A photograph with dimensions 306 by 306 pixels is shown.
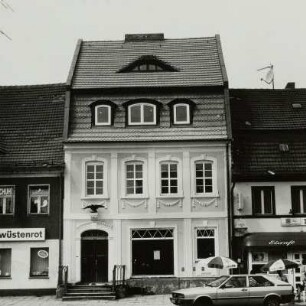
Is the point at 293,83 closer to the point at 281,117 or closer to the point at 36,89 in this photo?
the point at 281,117

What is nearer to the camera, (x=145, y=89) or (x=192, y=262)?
(x=192, y=262)

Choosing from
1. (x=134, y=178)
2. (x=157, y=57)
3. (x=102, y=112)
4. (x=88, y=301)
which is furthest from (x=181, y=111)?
(x=88, y=301)

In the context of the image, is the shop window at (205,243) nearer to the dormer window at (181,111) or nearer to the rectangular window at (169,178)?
the rectangular window at (169,178)

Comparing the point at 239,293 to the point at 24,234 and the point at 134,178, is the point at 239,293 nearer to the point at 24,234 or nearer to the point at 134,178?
the point at 134,178

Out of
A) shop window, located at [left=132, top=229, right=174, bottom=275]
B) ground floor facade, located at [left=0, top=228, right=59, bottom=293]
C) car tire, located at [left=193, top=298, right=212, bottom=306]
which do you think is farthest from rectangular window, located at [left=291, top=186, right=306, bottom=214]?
ground floor facade, located at [left=0, top=228, right=59, bottom=293]

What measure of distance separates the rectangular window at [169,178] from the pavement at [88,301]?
4992mm

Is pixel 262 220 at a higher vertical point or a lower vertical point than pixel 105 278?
higher

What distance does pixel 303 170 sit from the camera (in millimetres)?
30078

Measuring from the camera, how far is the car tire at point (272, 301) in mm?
23344

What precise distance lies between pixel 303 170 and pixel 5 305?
15021 mm

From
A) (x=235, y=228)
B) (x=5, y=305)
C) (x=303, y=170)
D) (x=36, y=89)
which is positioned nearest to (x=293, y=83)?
(x=303, y=170)

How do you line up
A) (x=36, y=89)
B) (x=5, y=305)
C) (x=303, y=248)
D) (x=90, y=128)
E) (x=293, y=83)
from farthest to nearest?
(x=293, y=83) < (x=36, y=89) < (x=90, y=128) < (x=303, y=248) < (x=5, y=305)

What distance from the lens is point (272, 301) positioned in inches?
920

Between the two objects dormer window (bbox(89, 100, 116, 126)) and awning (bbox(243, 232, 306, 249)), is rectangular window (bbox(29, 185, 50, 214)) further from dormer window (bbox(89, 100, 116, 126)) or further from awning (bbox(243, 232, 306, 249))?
awning (bbox(243, 232, 306, 249))
